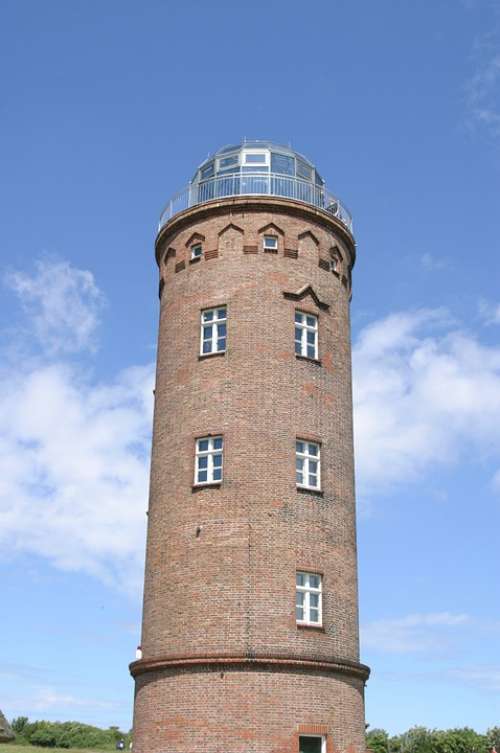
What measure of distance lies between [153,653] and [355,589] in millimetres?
6338

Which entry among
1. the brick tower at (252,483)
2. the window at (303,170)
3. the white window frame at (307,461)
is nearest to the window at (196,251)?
the brick tower at (252,483)

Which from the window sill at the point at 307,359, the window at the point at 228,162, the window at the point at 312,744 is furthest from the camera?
the window at the point at 228,162

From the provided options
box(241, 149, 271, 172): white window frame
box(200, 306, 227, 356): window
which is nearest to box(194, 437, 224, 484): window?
box(200, 306, 227, 356): window

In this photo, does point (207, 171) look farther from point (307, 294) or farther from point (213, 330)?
point (213, 330)

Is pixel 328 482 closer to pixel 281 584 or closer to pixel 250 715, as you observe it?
pixel 281 584

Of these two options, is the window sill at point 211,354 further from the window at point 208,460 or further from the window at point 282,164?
the window at point 282,164

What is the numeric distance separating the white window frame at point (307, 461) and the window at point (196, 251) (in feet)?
24.5

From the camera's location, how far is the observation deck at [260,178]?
2836cm

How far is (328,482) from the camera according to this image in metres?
25.1

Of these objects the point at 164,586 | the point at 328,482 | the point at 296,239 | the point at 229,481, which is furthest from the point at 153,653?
the point at 296,239

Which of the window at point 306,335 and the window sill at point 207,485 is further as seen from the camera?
the window at point 306,335

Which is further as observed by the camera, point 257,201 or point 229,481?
point 257,201

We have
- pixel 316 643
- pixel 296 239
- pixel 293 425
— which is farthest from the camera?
pixel 296 239

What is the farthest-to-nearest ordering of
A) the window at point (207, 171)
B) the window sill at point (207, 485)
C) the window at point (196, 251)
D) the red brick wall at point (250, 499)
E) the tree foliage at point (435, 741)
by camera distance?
the tree foliage at point (435, 741), the window at point (207, 171), the window at point (196, 251), the window sill at point (207, 485), the red brick wall at point (250, 499)
